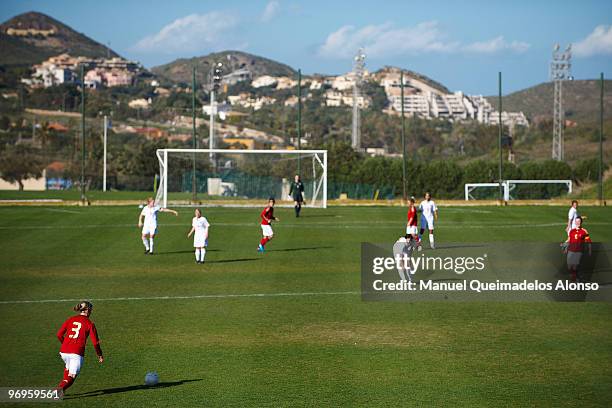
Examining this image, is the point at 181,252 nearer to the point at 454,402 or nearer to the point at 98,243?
the point at 98,243

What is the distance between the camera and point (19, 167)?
10969cm

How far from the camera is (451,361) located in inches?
688

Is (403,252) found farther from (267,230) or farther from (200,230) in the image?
(267,230)

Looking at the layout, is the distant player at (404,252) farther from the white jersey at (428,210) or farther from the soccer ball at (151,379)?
the white jersey at (428,210)

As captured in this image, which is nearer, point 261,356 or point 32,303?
point 261,356

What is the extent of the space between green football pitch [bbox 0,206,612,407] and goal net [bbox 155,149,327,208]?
20.6 meters

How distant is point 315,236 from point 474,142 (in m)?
133

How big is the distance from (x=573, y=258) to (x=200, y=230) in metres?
11.7

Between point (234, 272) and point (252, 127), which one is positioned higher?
point (252, 127)

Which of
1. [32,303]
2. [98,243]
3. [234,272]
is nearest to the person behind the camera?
[32,303]

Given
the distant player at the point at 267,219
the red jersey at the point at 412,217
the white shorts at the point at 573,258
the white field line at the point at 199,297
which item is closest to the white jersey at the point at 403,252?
the white field line at the point at 199,297

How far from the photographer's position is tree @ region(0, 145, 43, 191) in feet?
351

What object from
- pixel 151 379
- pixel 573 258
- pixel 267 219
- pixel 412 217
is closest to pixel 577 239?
pixel 573 258

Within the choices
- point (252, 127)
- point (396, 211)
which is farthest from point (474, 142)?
point (396, 211)
